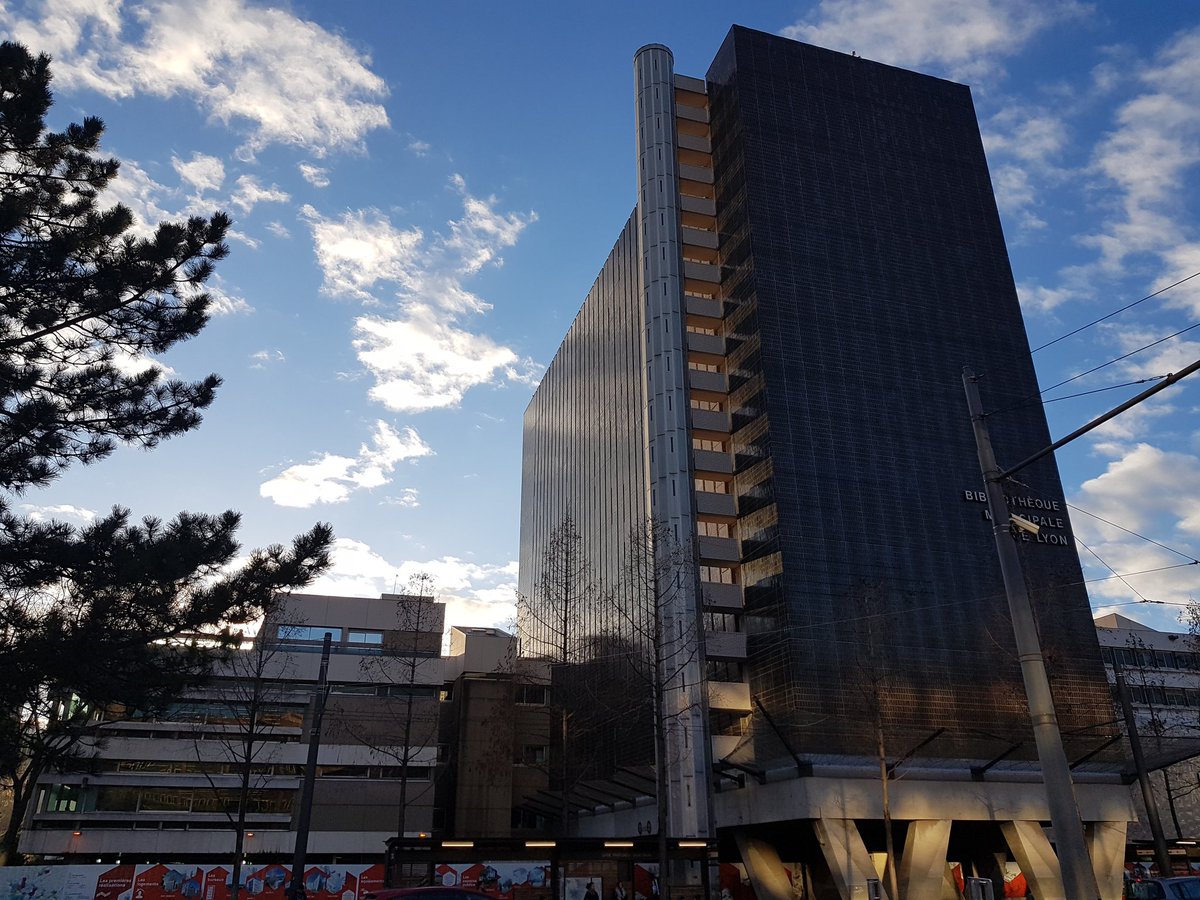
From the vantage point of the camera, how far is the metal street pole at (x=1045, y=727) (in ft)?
40.8

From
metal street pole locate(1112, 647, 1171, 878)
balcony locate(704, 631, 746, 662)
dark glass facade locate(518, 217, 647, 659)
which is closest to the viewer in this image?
metal street pole locate(1112, 647, 1171, 878)

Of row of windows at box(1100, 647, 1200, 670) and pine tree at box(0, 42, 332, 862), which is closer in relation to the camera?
pine tree at box(0, 42, 332, 862)

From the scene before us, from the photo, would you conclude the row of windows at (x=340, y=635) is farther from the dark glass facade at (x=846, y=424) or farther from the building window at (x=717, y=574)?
the building window at (x=717, y=574)

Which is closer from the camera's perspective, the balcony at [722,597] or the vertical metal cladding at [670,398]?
the vertical metal cladding at [670,398]

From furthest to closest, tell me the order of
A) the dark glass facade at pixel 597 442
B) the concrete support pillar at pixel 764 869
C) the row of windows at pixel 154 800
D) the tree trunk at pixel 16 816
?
the dark glass facade at pixel 597 442, the row of windows at pixel 154 800, the concrete support pillar at pixel 764 869, the tree trunk at pixel 16 816

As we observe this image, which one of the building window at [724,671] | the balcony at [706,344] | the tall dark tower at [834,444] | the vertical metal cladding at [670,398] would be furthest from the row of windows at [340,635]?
the balcony at [706,344]

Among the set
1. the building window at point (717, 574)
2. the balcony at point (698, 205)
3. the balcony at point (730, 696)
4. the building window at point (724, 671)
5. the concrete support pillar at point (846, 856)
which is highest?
the balcony at point (698, 205)

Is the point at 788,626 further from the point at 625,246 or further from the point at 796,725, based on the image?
the point at 625,246

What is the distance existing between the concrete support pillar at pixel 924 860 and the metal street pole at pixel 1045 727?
107ft

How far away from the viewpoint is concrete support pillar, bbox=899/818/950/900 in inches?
1640

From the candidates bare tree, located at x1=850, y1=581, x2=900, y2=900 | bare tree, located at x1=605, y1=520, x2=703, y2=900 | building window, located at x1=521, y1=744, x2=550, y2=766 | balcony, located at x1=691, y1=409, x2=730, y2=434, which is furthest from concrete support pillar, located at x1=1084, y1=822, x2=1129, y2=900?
building window, located at x1=521, y1=744, x2=550, y2=766

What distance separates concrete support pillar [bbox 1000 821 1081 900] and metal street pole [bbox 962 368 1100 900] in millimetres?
35586

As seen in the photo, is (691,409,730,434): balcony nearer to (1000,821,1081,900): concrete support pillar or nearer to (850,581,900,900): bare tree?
(850,581,900,900): bare tree

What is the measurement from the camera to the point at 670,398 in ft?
182
